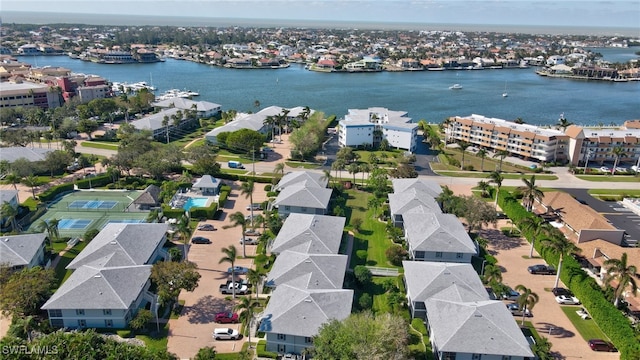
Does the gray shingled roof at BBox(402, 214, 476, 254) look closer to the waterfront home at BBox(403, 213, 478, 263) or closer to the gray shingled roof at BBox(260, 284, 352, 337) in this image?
the waterfront home at BBox(403, 213, 478, 263)

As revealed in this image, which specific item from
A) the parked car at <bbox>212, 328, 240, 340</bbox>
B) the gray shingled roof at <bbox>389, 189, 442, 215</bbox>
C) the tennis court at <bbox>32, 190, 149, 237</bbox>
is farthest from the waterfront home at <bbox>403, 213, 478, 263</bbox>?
the tennis court at <bbox>32, 190, 149, 237</bbox>

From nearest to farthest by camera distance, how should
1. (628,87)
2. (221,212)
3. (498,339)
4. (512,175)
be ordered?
1. (498,339)
2. (221,212)
3. (512,175)
4. (628,87)

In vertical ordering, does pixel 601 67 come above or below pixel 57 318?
above

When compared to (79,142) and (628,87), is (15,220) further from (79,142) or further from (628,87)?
(628,87)

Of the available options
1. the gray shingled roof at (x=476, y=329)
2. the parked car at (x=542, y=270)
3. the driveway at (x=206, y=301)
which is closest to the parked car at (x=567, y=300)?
the parked car at (x=542, y=270)

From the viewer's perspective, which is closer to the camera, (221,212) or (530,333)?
(530,333)

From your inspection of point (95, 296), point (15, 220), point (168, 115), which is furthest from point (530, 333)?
point (168, 115)
